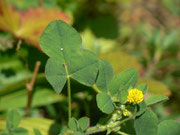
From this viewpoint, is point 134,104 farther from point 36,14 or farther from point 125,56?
point 36,14

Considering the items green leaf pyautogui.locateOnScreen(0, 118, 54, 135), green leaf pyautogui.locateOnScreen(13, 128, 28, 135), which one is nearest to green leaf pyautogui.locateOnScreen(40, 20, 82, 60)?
green leaf pyautogui.locateOnScreen(13, 128, 28, 135)

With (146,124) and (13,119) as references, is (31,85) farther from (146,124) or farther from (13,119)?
(146,124)

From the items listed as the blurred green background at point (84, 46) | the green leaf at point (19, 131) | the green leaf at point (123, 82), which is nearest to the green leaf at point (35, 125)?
the blurred green background at point (84, 46)

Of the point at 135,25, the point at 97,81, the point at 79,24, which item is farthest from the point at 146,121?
the point at 135,25

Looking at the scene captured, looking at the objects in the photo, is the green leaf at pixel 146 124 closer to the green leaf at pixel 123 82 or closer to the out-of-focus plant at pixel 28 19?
the green leaf at pixel 123 82

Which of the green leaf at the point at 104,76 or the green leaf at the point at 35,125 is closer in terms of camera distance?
the green leaf at the point at 104,76

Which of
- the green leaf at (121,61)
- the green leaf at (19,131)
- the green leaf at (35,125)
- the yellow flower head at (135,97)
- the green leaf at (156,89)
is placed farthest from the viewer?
the green leaf at (121,61)
